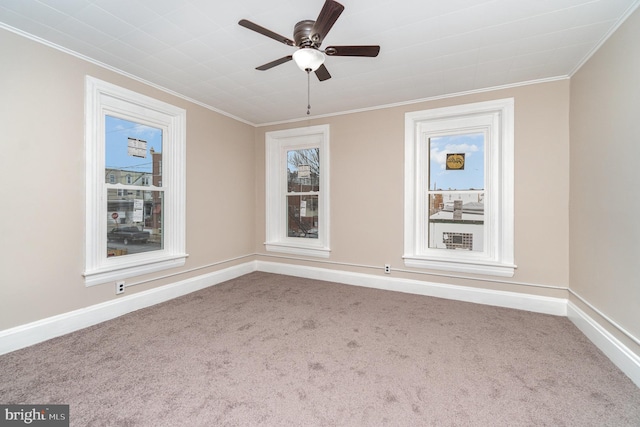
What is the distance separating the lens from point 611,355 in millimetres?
2066

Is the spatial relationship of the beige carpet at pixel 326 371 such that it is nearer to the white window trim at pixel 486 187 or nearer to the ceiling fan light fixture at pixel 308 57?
the white window trim at pixel 486 187

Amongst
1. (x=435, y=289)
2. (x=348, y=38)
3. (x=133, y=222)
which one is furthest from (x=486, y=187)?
(x=133, y=222)

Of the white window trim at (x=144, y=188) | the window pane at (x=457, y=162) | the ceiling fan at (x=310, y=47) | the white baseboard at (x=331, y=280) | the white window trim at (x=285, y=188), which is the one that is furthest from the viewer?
the white window trim at (x=285, y=188)

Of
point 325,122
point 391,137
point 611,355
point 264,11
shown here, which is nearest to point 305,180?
point 325,122

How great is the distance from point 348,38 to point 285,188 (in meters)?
2.84

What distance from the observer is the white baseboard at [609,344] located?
184 cm

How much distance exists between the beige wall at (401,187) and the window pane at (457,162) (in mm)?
399

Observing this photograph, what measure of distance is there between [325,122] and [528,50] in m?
2.49

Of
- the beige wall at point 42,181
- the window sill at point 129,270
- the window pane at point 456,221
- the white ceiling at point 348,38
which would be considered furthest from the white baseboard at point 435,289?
the white ceiling at point 348,38

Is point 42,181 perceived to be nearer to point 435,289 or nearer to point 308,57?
point 308,57

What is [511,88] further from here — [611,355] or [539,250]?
[611,355]

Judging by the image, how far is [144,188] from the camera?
3170mm

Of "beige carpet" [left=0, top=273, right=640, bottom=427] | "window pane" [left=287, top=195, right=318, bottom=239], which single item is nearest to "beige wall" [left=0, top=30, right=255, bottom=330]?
"beige carpet" [left=0, top=273, right=640, bottom=427]

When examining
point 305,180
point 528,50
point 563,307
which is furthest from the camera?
point 305,180
